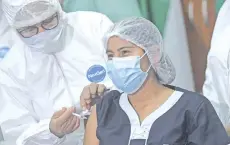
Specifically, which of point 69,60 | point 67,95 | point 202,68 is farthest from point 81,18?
point 202,68

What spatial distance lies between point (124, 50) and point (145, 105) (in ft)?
0.68

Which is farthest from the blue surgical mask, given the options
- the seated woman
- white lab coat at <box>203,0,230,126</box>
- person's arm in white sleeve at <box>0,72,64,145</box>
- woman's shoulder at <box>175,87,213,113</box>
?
person's arm in white sleeve at <box>0,72,64,145</box>

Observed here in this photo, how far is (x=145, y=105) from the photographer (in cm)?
195

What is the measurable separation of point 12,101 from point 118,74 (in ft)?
2.33

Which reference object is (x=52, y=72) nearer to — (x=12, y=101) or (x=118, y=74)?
(x=12, y=101)

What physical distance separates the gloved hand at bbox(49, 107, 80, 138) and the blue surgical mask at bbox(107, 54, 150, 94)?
0.26 meters

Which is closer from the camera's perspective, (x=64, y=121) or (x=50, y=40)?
(x=64, y=121)

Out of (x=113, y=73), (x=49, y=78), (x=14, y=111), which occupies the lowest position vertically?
(x=14, y=111)

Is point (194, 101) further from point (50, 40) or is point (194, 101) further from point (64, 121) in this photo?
point (50, 40)

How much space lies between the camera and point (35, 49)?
2.42 m

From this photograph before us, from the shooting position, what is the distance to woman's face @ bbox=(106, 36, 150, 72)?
1.93m

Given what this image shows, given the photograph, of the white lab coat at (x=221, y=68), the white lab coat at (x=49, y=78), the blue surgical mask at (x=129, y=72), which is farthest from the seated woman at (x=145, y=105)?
the white lab coat at (x=49, y=78)

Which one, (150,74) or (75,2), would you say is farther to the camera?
(75,2)

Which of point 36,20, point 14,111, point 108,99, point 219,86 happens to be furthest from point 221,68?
point 14,111
